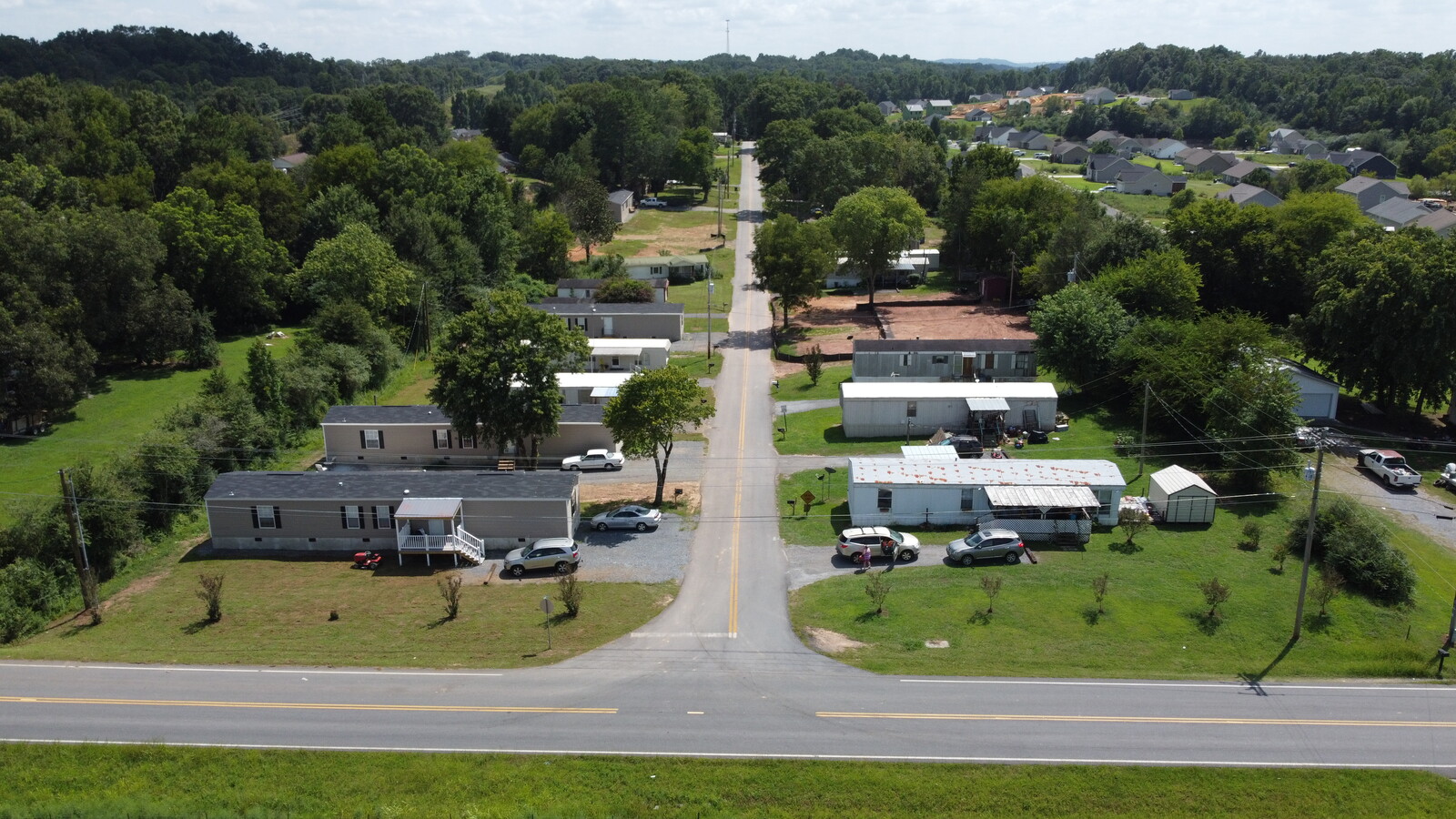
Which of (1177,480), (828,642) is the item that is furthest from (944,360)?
(828,642)

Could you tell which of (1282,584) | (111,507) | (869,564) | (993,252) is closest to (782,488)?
(869,564)

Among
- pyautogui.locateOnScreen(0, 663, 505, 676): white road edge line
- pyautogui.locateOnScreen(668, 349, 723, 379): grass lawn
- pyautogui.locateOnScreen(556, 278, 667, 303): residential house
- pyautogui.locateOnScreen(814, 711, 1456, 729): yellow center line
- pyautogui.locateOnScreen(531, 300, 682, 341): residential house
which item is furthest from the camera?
pyautogui.locateOnScreen(556, 278, 667, 303): residential house

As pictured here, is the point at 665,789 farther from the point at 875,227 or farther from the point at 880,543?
the point at 875,227

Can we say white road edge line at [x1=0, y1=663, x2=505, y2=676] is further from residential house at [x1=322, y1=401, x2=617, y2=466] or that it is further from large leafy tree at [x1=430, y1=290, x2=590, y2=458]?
residential house at [x1=322, y1=401, x2=617, y2=466]

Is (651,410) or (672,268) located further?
(672,268)

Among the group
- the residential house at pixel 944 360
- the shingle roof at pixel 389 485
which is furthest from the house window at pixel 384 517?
the residential house at pixel 944 360

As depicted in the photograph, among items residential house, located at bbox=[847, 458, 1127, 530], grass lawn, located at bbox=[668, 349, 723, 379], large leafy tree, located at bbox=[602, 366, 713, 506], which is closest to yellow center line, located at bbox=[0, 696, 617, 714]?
large leafy tree, located at bbox=[602, 366, 713, 506]

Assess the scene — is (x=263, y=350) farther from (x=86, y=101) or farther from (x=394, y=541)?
(x=86, y=101)
